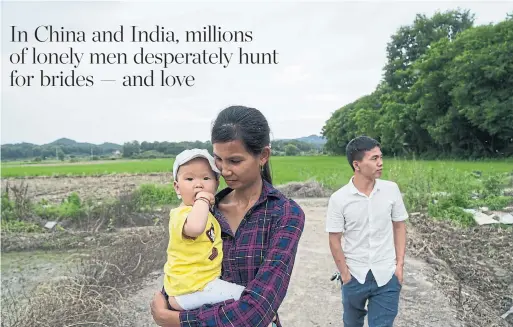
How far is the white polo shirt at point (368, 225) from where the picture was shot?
234 centimetres

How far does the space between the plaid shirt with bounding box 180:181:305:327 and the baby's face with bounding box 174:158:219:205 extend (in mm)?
89

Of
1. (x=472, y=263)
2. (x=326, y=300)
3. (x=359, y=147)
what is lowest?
(x=326, y=300)

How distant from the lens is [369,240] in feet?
7.80

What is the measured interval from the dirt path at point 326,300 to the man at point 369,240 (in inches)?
54.7

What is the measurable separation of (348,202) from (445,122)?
84.2 feet

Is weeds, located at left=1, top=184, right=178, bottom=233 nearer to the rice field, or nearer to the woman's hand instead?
the rice field

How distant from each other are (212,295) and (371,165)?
4.97 ft

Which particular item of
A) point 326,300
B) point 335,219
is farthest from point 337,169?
point 335,219

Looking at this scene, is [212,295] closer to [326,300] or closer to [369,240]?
[369,240]

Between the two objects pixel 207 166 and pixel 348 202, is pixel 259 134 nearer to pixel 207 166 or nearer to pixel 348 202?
pixel 207 166

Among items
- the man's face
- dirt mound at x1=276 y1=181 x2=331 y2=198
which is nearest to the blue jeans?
the man's face

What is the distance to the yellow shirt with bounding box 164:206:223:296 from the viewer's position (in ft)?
4.08

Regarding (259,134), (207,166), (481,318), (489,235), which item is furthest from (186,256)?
(489,235)

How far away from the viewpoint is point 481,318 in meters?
3.62
